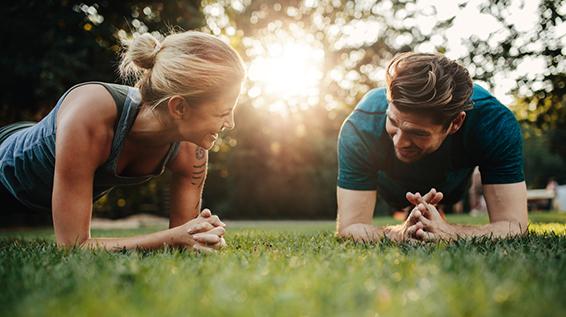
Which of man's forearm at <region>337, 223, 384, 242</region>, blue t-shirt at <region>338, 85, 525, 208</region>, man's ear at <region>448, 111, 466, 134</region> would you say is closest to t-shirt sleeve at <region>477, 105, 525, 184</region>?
blue t-shirt at <region>338, 85, 525, 208</region>

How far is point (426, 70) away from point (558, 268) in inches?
69.8

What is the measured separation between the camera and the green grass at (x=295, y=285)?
1.37 m

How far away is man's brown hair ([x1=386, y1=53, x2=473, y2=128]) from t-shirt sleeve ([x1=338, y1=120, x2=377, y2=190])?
528mm

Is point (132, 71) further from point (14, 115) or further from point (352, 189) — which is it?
point (14, 115)

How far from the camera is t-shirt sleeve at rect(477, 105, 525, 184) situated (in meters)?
3.68

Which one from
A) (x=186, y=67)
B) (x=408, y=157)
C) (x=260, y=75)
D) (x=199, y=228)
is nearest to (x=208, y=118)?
(x=186, y=67)

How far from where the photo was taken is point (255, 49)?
19.8 meters

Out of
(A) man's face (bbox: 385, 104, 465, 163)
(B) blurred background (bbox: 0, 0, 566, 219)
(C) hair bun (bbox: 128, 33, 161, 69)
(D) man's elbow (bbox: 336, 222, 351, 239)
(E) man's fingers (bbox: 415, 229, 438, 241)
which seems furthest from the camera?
(B) blurred background (bbox: 0, 0, 566, 219)

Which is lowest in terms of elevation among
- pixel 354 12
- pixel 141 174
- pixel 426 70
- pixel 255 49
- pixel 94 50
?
pixel 141 174

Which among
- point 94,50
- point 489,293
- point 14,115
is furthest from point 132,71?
point 14,115

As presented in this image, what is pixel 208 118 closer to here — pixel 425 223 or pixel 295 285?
pixel 425 223

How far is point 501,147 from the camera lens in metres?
3.69

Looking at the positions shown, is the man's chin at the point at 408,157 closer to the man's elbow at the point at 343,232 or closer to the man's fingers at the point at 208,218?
the man's elbow at the point at 343,232

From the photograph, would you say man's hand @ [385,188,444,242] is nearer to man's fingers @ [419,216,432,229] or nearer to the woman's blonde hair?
man's fingers @ [419,216,432,229]
